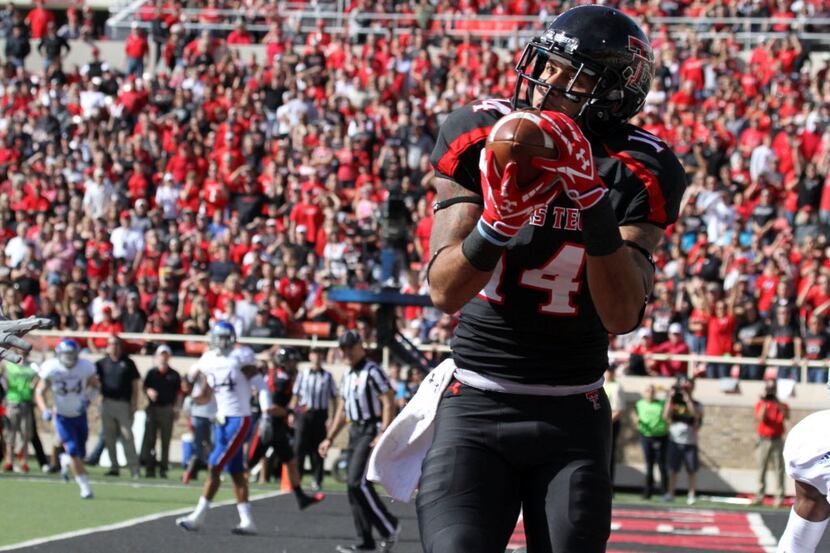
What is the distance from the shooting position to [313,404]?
50.1 feet

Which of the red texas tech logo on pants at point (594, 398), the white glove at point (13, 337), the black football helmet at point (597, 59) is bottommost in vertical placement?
the red texas tech logo on pants at point (594, 398)

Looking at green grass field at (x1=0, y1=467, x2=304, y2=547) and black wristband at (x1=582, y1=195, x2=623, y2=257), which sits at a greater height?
black wristband at (x1=582, y1=195, x2=623, y2=257)

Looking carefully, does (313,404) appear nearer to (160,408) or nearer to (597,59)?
(160,408)

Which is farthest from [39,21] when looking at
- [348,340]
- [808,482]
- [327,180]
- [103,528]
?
[808,482]

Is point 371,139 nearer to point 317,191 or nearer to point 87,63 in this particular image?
point 317,191

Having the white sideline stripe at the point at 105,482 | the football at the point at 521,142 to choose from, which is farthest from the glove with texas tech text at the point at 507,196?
the white sideline stripe at the point at 105,482

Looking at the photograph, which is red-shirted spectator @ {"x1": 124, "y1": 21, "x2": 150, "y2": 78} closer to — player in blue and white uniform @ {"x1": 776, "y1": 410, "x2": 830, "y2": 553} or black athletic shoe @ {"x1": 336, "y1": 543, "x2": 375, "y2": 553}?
black athletic shoe @ {"x1": 336, "y1": 543, "x2": 375, "y2": 553}

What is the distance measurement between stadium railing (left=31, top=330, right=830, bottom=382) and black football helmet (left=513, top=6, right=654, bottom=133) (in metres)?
11.3

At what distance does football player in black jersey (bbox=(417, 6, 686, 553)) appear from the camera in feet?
11.5

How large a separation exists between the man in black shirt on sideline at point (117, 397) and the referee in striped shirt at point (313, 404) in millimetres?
2102

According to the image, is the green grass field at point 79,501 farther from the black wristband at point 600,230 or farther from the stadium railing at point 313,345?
the black wristband at point 600,230

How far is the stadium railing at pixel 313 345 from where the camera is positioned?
1521cm

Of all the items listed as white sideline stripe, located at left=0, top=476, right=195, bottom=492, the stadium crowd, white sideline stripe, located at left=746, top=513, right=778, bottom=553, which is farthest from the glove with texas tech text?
white sideline stripe, located at left=0, top=476, right=195, bottom=492

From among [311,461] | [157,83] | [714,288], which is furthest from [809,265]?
[157,83]
